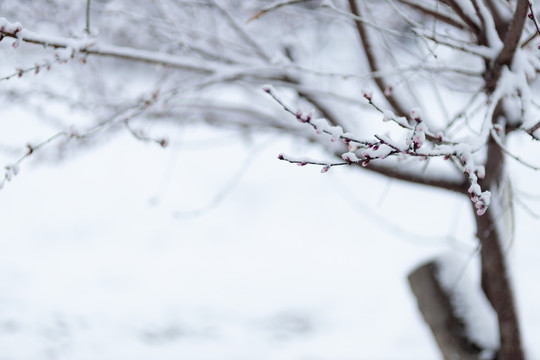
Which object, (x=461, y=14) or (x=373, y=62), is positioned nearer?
(x=461, y=14)

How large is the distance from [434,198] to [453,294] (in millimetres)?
7968

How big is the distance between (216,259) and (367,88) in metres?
7.22

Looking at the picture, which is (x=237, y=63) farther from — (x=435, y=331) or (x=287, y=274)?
(x=287, y=274)

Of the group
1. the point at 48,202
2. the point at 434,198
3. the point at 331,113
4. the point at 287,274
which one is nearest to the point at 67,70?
the point at 331,113

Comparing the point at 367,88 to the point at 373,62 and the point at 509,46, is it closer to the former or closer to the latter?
the point at 509,46

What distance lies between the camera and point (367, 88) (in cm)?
205

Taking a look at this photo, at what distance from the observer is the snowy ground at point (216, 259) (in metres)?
6.33

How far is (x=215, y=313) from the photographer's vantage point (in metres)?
7.23

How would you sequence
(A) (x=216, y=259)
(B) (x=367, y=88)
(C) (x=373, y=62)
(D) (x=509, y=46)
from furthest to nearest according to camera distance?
(A) (x=216, y=259), (C) (x=373, y=62), (D) (x=509, y=46), (B) (x=367, y=88)

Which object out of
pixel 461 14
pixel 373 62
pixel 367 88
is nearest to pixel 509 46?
pixel 461 14

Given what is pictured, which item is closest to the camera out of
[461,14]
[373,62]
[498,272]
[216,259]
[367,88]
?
[367,88]

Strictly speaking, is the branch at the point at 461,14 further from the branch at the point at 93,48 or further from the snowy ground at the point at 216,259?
the snowy ground at the point at 216,259

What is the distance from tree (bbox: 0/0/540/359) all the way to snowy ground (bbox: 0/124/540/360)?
5.31 feet

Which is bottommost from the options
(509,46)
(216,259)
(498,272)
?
(498,272)
